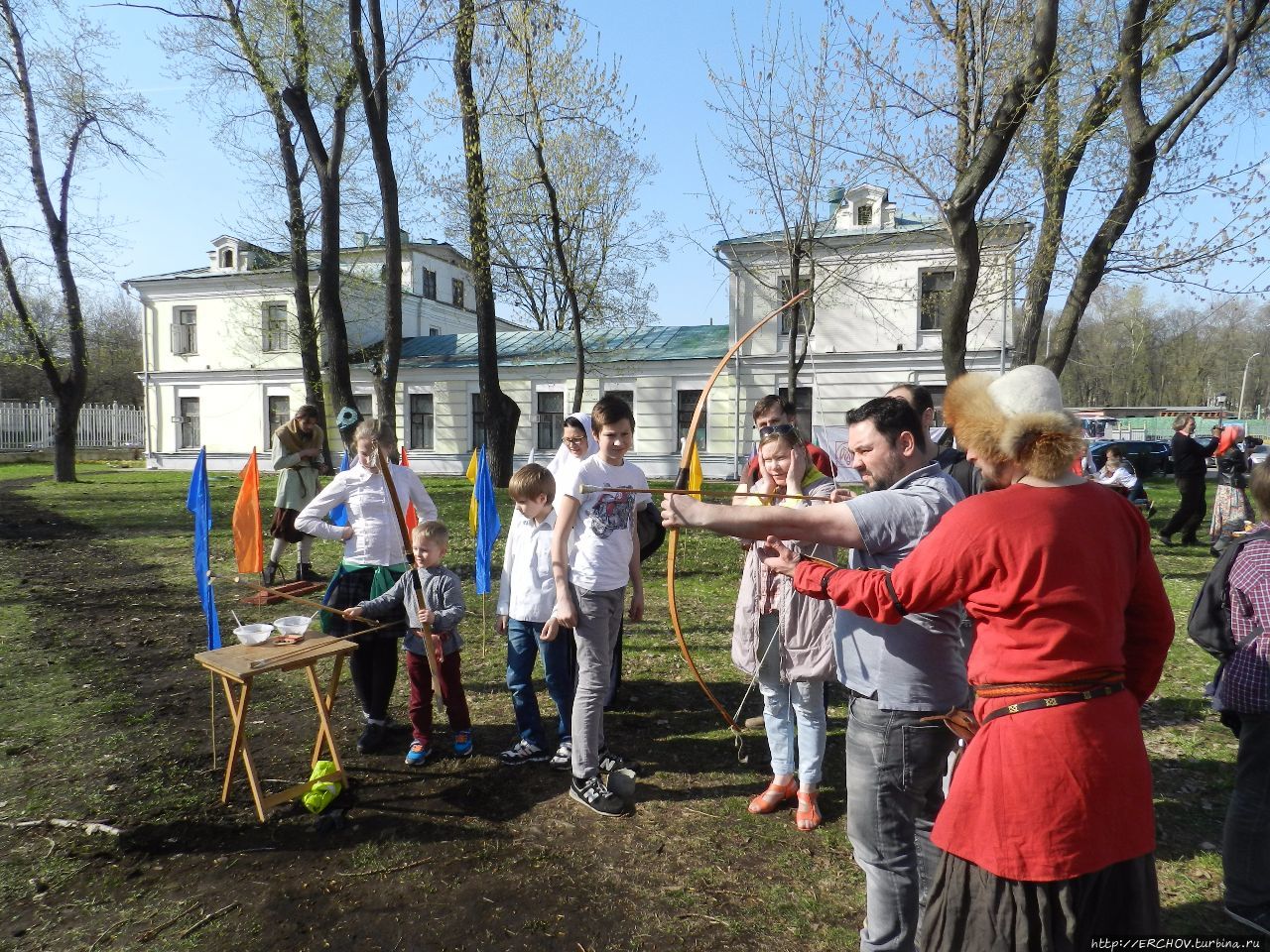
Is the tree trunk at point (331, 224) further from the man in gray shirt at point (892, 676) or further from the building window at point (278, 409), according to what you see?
the building window at point (278, 409)

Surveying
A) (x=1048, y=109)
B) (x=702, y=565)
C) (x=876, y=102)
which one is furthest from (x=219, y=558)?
(x=1048, y=109)

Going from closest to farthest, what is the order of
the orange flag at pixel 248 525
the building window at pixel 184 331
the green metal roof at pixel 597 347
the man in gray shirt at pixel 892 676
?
the man in gray shirt at pixel 892 676 → the orange flag at pixel 248 525 → the green metal roof at pixel 597 347 → the building window at pixel 184 331

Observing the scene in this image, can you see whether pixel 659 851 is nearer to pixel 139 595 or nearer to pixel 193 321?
pixel 139 595

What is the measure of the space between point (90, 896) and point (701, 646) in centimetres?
421

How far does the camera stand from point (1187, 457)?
38.0ft

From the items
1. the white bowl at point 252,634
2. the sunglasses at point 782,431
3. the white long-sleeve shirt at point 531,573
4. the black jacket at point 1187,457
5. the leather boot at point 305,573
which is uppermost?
the sunglasses at point 782,431

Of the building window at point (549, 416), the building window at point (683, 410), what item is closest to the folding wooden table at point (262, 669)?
the building window at point (683, 410)

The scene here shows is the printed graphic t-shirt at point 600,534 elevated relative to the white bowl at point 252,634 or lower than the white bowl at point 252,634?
elevated

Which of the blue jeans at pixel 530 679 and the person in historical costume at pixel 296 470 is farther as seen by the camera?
the person in historical costume at pixel 296 470

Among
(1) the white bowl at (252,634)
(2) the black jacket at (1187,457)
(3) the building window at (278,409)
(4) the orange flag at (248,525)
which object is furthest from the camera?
(3) the building window at (278,409)

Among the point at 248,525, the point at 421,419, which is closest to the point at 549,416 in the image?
the point at 421,419

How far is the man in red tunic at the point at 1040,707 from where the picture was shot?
171cm

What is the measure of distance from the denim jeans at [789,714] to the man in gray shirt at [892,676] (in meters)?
1.13

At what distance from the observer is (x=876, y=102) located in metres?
9.61
